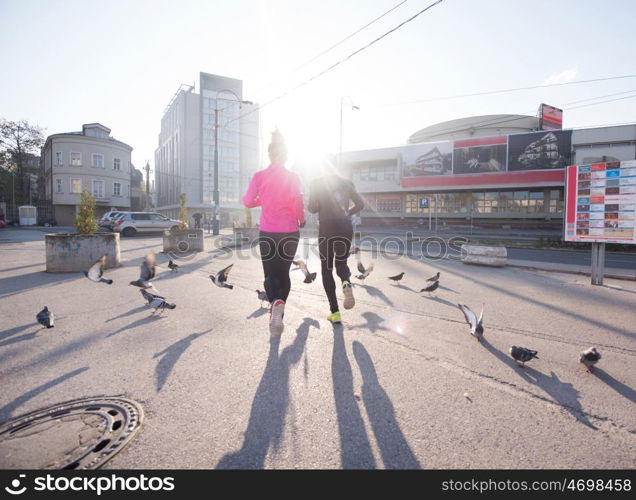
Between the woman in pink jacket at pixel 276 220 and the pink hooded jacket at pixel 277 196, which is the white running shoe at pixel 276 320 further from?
the pink hooded jacket at pixel 277 196

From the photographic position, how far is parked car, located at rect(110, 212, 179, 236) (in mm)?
24219

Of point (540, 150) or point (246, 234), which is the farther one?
point (540, 150)

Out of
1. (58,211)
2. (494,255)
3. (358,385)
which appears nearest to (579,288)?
(494,255)

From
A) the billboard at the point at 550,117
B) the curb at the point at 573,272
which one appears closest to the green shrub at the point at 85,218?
the curb at the point at 573,272

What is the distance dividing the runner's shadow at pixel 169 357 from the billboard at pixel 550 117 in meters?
52.5

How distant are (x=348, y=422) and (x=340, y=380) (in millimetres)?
604

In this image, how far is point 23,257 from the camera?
431 inches

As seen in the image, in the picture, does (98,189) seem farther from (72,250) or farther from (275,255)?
(275,255)

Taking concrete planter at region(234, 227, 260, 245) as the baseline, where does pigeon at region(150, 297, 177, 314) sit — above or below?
below

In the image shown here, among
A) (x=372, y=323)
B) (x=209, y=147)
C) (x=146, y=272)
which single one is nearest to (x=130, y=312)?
(x=146, y=272)

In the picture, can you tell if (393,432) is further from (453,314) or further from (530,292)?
(530,292)

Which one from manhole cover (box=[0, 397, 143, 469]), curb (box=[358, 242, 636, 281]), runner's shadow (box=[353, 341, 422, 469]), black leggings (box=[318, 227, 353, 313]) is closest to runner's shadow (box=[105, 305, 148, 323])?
manhole cover (box=[0, 397, 143, 469])

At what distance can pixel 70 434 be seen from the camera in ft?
6.37

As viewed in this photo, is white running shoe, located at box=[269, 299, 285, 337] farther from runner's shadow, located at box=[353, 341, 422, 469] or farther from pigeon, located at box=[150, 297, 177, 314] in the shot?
pigeon, located at box=[150, 297, 177, 314]
